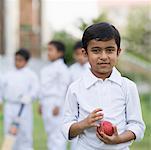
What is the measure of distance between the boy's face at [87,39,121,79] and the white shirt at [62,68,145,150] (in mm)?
141

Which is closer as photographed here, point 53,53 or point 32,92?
point 32,92

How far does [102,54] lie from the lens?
14.0ft

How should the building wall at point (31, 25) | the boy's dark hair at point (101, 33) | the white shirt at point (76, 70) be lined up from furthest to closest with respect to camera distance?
the building wall at point (31, 25), the white shirt at point (76, 70), the boy's dark hair at point (101, 33)

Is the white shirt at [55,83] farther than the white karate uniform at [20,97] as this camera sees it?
Yes

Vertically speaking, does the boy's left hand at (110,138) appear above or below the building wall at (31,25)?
above

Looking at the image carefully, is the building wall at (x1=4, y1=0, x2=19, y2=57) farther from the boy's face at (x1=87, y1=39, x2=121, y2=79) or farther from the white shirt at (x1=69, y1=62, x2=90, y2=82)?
the boy's face at (x1=87, y1=39, x2=121, y2=79)

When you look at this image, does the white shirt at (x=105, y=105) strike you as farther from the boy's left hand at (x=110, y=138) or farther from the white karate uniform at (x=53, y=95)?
the white karate uniform at (x=53, y=95)

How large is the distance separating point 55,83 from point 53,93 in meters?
0.17

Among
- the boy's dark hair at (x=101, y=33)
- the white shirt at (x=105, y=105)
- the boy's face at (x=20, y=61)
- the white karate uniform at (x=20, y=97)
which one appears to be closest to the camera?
the boy's dark hair at (x=101, y=33)

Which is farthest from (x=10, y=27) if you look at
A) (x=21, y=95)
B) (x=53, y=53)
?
(x=21, y=95)

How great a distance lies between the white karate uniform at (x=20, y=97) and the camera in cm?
1000

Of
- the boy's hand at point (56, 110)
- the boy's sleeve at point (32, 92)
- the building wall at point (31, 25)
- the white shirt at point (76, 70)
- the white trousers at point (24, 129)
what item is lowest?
the building wall at point (31, 25)

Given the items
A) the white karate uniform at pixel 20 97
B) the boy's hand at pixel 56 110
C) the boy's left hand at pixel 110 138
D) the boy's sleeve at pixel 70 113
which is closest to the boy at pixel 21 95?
the white karate uniform at pixel 20 97

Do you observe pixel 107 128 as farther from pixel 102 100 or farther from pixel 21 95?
pixel 21 95
